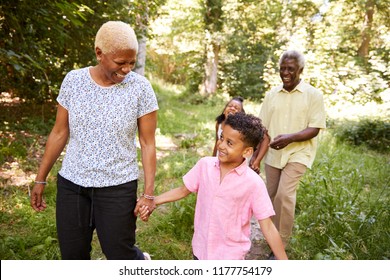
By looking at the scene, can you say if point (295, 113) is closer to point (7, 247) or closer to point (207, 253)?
point (207, 253)

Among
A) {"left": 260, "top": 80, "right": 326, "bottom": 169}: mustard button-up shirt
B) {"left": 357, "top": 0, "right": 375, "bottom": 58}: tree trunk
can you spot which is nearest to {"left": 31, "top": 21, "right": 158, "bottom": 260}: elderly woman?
{"left": 260, "top": 80, "right": 326, "bottom": 169}: mustard button-up shirt

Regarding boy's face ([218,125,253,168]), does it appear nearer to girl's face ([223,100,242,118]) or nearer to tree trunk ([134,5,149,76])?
girl's face ([223,100,242,118])

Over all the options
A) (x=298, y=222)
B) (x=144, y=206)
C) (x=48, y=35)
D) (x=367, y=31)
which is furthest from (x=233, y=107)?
(x=367, y=31)

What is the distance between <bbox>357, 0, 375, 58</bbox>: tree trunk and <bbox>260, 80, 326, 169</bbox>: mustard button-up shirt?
12.5 meters

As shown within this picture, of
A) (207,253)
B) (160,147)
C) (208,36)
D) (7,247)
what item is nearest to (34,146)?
(160,147)

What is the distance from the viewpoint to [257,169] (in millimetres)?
3336

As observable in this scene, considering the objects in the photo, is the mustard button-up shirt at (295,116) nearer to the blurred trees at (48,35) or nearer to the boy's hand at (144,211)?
the boy's hand at (144,211)

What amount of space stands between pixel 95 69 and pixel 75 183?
0.71m

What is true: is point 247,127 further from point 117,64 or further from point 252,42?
point 252,42

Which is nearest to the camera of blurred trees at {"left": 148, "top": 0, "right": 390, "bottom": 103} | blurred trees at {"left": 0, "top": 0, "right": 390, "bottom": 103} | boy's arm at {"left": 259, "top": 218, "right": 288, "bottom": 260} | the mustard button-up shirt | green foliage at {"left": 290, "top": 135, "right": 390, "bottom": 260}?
boy's arm at {"left": 259, "top": 218, "right": 288, "bottom": 260}

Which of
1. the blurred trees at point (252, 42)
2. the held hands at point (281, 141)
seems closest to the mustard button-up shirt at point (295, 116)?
the held hands at point (281, 141)

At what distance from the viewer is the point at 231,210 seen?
2.06 m

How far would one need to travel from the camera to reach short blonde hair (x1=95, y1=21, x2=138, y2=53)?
78.8 inches

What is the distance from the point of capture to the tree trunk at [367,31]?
45.4 feet
